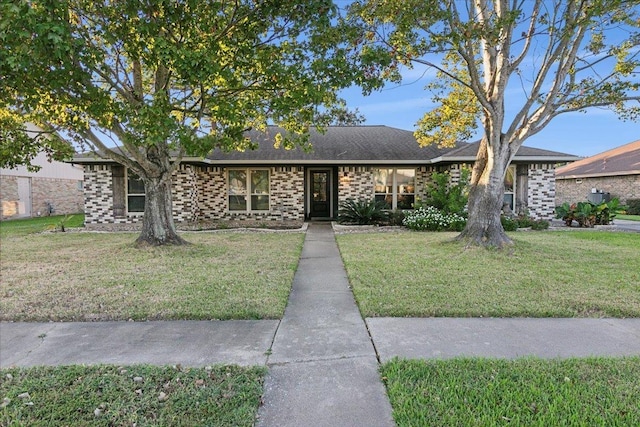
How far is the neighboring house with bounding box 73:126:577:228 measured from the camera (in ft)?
47.0

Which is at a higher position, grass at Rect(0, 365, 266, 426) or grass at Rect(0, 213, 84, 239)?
grass at Rect(0, 213, 84, 239)

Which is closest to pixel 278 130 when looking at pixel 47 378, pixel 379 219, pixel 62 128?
pixel 379 219

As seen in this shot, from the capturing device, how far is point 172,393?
2.71 meters

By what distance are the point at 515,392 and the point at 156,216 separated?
8470mm

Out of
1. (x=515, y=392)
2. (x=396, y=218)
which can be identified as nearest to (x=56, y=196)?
(x=396, y=218)

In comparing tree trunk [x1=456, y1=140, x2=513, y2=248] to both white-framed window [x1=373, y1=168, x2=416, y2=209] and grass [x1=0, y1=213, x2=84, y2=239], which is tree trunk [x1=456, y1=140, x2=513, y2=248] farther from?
grass [x1=0, y1=213, x2=84, y2=239]

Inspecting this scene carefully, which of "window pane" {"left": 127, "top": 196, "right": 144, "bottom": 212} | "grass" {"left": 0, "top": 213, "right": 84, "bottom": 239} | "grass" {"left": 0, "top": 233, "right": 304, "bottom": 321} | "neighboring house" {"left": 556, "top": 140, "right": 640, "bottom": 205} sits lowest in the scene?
"grass" {"left": 0, "top": 233, "right": 304, "bottom": 321}

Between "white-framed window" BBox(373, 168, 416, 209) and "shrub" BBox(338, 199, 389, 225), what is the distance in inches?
54.2

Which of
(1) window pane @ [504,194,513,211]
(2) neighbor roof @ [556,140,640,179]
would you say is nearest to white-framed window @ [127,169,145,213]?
(1) window pane @ [504,194,513,211]

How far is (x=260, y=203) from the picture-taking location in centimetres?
1579

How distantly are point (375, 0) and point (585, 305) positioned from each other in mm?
6290

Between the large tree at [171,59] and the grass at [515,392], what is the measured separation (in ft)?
16.1

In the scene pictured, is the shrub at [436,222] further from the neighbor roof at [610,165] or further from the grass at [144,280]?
the neighbor roof at [610,165]

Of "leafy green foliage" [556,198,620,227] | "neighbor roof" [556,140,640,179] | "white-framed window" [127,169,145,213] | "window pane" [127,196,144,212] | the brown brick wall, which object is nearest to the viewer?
"leafy green foliage" [556,198,620,227]
